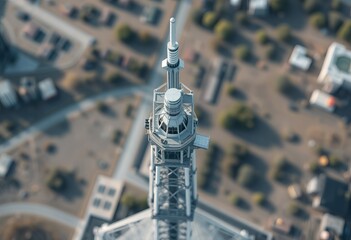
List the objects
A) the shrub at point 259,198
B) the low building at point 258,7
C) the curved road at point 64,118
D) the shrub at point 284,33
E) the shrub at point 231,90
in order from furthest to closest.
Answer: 1. the low building at point 258,7
2. the shrub at point 284,33
3. the shrub at point 231,90
4. the curved road at point 64,118
5. the shrub at point 259,198

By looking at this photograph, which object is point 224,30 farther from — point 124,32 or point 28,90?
point 28,90

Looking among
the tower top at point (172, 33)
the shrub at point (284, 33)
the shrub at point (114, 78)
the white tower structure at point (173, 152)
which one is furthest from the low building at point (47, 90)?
the tower top at point (172, 33)

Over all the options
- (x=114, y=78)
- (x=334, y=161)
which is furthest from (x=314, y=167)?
(x=114, y=78)

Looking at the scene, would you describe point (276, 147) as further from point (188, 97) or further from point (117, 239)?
point (188, 97)

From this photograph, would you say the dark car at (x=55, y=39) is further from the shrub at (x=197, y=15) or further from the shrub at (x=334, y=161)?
the shrub at (x=334, y=161)

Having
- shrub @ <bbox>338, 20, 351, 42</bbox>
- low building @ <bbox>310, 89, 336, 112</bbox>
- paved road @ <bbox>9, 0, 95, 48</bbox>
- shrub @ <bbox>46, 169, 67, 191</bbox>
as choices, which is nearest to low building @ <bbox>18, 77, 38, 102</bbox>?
paved road @ <bbox>9, 0, 95, 48</bbox>

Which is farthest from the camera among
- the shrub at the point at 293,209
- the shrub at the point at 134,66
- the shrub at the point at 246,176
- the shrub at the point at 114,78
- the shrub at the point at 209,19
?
the shrub at the point at 209,19
